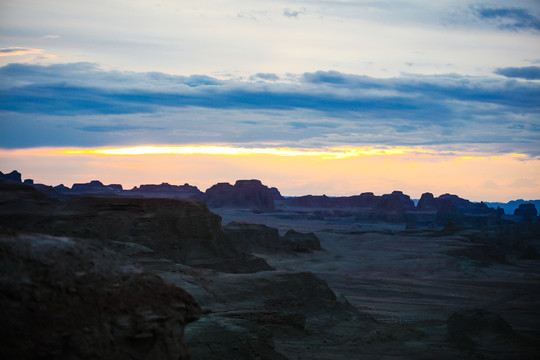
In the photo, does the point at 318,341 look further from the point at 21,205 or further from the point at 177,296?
the point at 21,205

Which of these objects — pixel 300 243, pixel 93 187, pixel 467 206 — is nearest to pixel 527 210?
pixel 467 206

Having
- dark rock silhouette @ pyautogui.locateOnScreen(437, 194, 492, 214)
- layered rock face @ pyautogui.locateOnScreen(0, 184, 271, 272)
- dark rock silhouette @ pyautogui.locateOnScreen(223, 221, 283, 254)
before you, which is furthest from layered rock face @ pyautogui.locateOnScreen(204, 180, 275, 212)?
layered rock face @ pyautogui.locateOnScreen(0, 184, 271, 272)

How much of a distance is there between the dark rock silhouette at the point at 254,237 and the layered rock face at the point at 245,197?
3845 inches

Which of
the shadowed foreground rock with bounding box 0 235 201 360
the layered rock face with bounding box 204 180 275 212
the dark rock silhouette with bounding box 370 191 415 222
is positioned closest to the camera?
the shadowed foreground rock with bounding box 0 235 201 360

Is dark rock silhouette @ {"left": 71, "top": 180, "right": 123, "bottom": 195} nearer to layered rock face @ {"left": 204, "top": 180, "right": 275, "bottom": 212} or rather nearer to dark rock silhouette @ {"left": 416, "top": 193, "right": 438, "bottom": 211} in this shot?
layered rock face @ {"left": 204, "top": 180, "right": 275, "bottom": 212}

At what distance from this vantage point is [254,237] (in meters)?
51.2

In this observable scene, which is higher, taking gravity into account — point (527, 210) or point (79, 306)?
point (527, 210)

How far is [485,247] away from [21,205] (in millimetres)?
45394

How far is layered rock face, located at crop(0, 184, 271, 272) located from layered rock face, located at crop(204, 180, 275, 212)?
120 meters

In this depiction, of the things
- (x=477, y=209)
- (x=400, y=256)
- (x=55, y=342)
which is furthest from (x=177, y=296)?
(x=477, y=209)

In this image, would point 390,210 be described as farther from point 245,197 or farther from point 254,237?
point 254,237

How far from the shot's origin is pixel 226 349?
11906 millimetres

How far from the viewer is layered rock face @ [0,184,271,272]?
27938 millimetres

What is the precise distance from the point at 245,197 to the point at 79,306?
484ft
